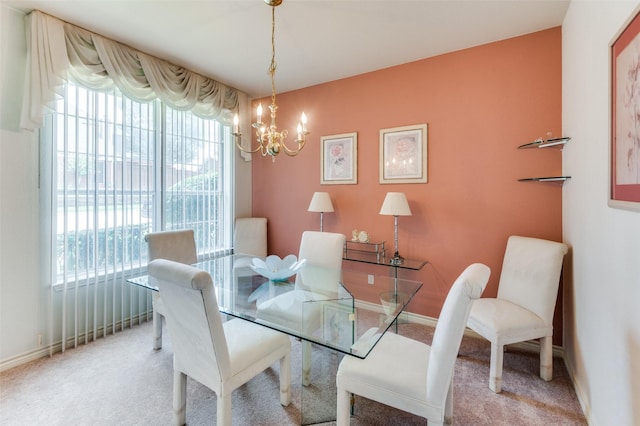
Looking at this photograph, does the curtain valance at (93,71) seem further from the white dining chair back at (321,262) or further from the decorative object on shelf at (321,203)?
the white dining chair back at (321,262)

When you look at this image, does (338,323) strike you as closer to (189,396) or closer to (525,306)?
(189,396)

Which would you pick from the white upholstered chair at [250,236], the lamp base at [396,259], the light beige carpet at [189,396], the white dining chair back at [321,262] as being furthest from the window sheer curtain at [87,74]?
the lamp base at [396,259]

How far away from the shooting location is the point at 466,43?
8.38ft

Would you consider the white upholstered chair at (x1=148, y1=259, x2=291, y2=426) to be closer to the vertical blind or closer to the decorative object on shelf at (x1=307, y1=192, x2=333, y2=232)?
the vertical blind

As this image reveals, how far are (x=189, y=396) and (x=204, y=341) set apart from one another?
86 centimetres

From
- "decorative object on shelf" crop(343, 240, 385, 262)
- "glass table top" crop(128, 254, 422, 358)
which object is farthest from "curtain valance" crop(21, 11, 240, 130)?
"decorative object on shelf" crop(343, 240, 385, 262)

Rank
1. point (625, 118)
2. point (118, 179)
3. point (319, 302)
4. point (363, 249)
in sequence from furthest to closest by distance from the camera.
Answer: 1. point (363, 249)
2. point (118, 179)
3. point (319, 302)
4. point (625, 118)

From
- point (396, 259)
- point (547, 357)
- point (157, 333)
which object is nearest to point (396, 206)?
point (396, 259)

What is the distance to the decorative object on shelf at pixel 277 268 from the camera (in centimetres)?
222

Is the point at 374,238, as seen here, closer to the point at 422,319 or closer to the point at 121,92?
the point at 422,319

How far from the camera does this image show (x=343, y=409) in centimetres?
139

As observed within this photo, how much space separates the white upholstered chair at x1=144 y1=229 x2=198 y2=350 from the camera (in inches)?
94.7

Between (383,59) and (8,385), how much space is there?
4019mm

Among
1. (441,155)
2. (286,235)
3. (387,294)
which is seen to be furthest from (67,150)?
(441,155)
